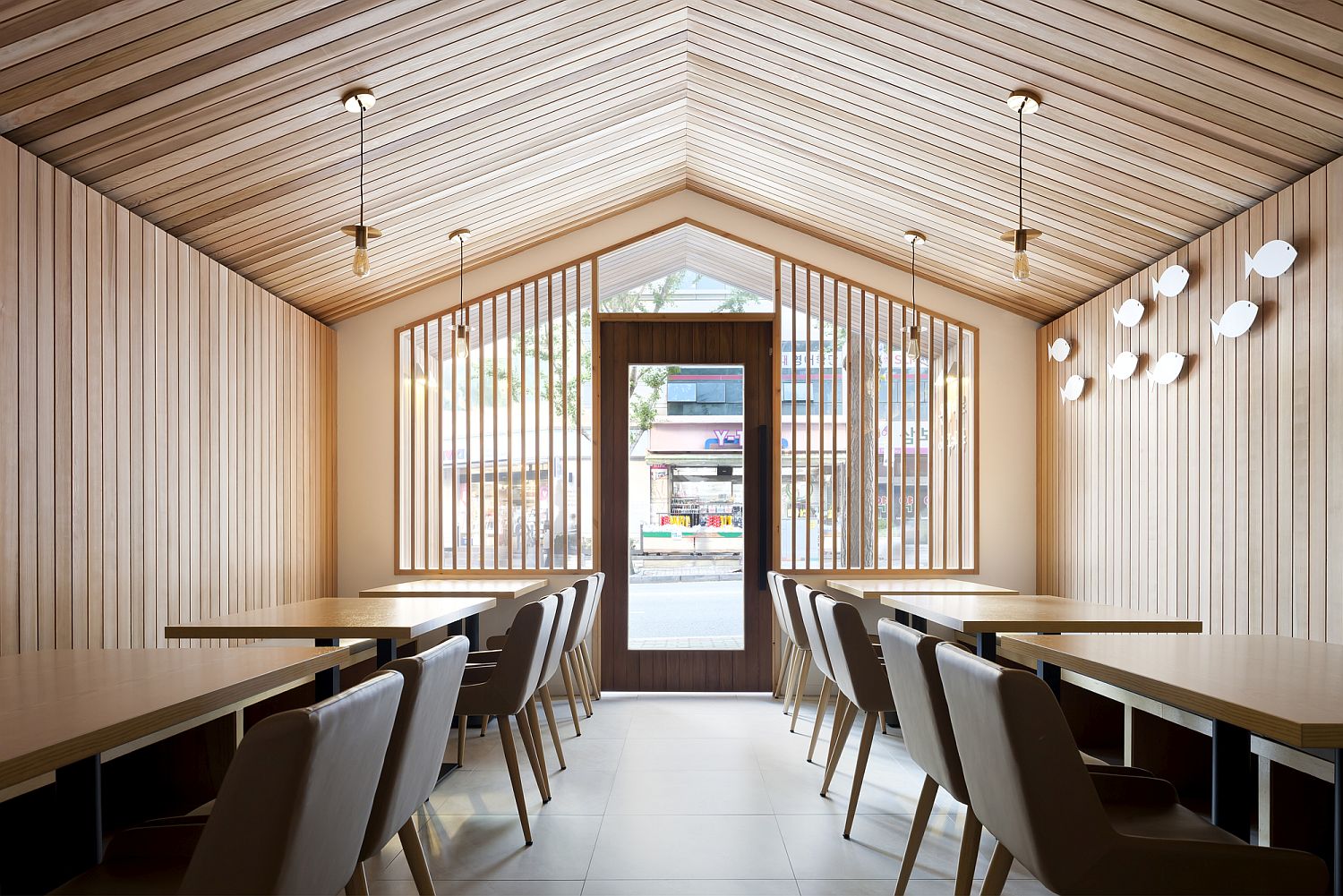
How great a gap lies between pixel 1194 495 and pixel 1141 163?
5.24ft

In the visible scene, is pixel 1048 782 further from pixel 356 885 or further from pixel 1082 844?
pixel 356 885

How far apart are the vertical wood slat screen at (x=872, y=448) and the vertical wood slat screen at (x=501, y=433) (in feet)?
4.80

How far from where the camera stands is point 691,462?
6.48m

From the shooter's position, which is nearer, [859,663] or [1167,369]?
[859,663]

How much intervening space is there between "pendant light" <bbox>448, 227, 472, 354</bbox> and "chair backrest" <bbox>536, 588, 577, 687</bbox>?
192 centimetres

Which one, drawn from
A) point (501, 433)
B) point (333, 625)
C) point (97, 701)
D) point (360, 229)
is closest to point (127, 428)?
point (360, 229)

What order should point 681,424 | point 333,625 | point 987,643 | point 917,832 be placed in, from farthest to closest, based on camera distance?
point 681,424 → point 987,643 → point 333,625 → point 917,832

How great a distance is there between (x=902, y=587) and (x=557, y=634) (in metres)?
2.29

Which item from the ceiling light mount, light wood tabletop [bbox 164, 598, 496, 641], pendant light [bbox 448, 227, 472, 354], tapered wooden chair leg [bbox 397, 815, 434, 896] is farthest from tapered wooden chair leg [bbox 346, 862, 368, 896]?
pendant light [bbox 448, 227, 472, 354]

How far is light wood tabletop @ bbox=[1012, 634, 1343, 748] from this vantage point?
1646 millimetres

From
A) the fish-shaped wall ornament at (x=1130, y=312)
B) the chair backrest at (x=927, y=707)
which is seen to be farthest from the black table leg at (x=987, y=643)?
the fish-shaped wall ornament at (x=1130, y=312)

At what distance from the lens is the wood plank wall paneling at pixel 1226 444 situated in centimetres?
349

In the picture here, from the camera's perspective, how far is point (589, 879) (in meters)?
3.00

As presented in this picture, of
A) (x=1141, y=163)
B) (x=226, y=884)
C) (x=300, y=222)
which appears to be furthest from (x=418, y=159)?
(x=226, y=884)
